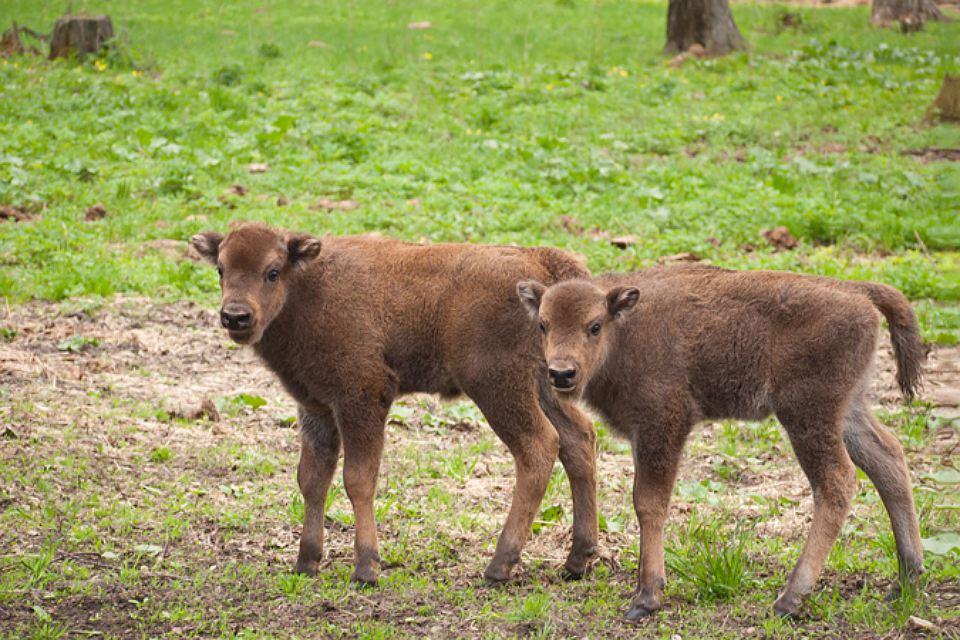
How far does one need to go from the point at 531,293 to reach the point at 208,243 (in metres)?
2.20

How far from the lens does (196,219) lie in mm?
14617

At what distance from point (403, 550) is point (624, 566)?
1.43 metres

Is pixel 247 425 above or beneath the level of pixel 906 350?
beneath

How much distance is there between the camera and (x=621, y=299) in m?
6.96

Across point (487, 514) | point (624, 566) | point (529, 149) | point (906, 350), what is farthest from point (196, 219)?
point (906, 350)

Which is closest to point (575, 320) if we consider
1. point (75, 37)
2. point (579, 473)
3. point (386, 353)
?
point (579, 473)

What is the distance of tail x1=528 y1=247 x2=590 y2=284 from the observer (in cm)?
771

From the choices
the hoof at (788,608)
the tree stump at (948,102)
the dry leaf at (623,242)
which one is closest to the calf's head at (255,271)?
the hoof at (788,608)

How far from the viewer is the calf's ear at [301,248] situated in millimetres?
7492

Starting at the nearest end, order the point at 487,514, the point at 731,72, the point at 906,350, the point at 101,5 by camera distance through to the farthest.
Result: the point at 906,350 < the point at 487,514 < the point at 731,72 < the point at 101,5

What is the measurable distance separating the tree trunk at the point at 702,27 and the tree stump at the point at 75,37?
12.1 meters

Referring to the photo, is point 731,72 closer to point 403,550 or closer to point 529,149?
point 529,149

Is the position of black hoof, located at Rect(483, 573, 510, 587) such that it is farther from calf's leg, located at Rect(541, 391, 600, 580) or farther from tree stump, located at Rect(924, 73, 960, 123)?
tree stump, located at Rect(924, 73, 960, 123)

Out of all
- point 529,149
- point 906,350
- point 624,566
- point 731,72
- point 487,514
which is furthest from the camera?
point 731,72
